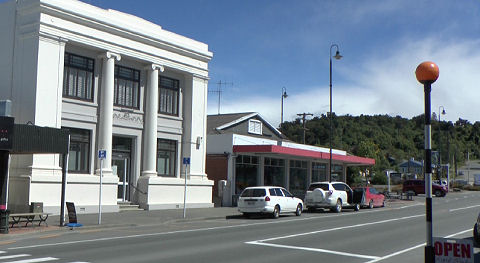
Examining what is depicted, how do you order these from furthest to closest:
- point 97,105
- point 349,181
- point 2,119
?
point 349,181 → point 97,105 → point 2,119

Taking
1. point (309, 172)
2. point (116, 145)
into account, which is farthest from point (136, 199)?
point (309, 172)

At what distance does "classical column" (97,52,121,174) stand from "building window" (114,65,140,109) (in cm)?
113

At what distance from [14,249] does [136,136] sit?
49.5ft

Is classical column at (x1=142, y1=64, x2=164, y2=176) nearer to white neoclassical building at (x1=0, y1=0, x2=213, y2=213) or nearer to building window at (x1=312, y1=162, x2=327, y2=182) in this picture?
white neoclassical building at (x1=0, y1=0, x2=213, y2=213)

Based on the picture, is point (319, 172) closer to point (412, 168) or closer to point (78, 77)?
point (78, 77)

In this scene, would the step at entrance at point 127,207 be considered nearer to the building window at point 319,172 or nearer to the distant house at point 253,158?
the distant house at point 253,158

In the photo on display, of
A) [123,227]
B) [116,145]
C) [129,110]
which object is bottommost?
[123,227]

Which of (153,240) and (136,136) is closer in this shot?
(153,240)

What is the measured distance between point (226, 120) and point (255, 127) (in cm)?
235

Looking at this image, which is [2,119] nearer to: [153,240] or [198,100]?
[153,240]

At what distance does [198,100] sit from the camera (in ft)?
102

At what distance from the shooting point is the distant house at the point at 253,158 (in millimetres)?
32719

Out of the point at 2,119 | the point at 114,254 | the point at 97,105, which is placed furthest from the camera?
the point at 97,105

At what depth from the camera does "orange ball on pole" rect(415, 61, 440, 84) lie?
6656 millimetres
